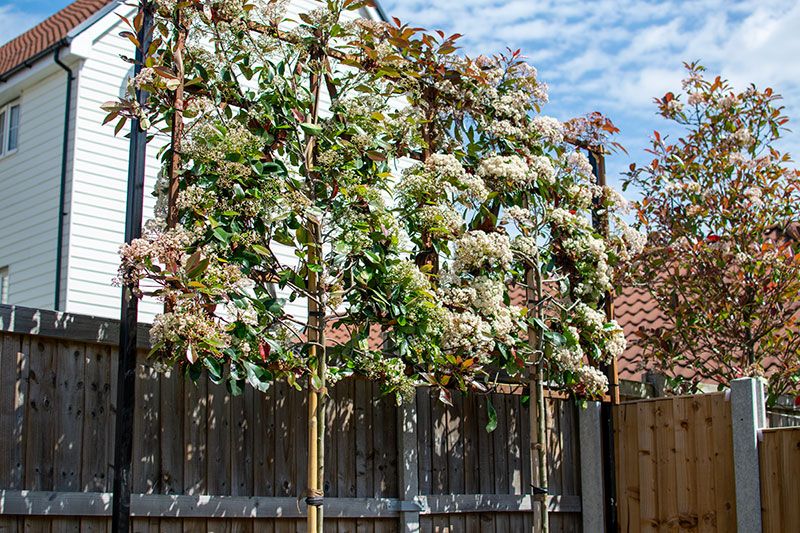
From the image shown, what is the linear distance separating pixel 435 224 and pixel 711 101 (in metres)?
3.59

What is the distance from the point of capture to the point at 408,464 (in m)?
5.69

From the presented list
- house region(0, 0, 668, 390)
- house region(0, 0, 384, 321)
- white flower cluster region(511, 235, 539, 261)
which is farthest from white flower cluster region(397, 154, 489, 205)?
house region(0, 0, 384, 321)

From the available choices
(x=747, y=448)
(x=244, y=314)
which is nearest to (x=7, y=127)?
(x=244, y=314)

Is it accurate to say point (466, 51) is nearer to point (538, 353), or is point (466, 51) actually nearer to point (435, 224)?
point (435, 224)

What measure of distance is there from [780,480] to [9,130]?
38.3ft

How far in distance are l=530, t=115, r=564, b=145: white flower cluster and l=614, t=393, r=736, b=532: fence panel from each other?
1.90 metres

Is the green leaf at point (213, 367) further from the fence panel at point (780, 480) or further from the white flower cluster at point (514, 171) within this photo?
the fence panel at point (780, 480)

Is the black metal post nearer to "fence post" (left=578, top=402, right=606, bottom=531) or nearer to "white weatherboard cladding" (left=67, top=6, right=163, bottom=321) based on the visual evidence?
"fence post" (left=578, top=402, right=606, bottom=531)

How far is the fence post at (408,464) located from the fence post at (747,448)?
1986mm

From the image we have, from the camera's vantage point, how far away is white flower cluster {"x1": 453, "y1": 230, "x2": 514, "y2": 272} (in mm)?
5617

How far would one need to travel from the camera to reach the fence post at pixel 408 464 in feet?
18.4

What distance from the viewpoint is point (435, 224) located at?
5512 millimetres

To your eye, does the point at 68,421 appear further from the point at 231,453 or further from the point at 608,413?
the point at 608,413

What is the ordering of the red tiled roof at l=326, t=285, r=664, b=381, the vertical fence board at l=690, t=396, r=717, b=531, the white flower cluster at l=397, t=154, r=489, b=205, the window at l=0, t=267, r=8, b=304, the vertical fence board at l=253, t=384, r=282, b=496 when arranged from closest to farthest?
the vertical fence board at l=253, t=384, r=282, b=496 → the white flower cluster at l=397, t=154, r=489, b=205 → the vertical fence board at l=690, t=396, r=717, b=531 → the red tiled roof at l=326, t=285, r=664, b=381 → the window at l=0, t=267, r=8, b=304
